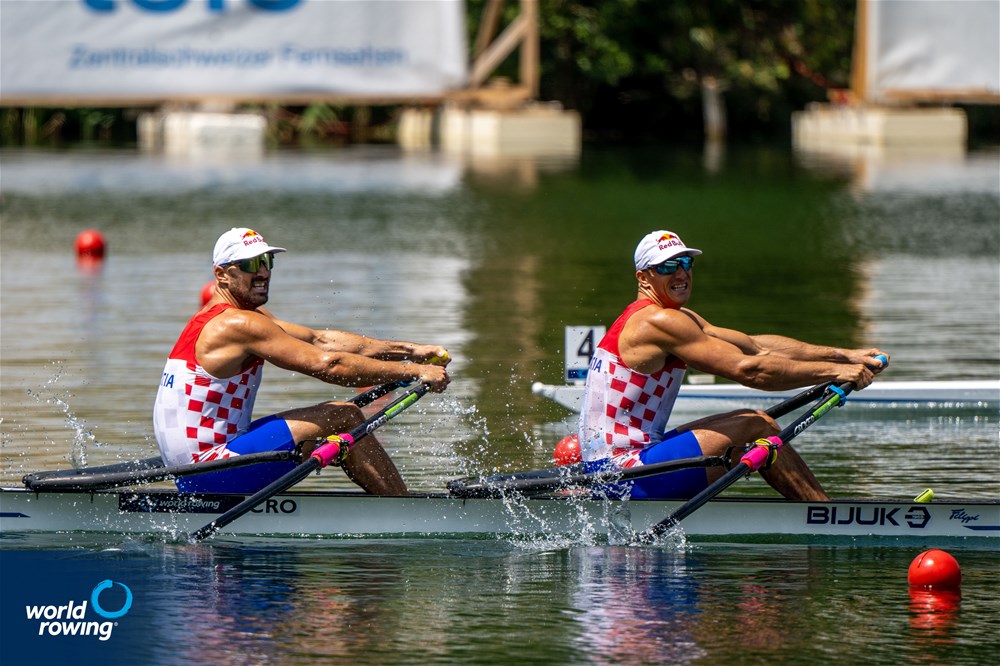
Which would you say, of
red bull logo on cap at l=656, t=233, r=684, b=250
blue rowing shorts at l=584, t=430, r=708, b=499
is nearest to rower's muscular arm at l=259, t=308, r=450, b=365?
blue rowing shorts at l=584, t=430, r=708, b=499

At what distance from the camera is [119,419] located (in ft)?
46.5

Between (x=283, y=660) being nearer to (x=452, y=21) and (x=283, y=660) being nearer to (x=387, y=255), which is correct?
(x=387, y=255)

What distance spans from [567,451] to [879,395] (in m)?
3.40

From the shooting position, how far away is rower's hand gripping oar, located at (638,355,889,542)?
33.3 feet

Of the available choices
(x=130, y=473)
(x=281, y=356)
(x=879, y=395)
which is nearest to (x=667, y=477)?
(x=281, y=356)

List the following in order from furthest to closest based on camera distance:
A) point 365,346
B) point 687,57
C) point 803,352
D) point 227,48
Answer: point 687,57 → point 227,48 → point 365,346 → point 803,352

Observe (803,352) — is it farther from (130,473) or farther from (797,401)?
(130,473)

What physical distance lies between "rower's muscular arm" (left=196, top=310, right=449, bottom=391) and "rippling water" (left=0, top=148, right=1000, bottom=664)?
917 mm

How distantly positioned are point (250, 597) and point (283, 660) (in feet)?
3.60

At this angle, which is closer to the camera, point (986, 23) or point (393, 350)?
point (393, 350)

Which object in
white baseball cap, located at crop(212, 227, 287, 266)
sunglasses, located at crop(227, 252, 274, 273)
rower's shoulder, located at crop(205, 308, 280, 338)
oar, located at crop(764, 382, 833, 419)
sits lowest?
oar, located at crop(764, 382, 833, 419)

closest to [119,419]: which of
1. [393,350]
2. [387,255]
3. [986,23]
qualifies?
[393,350]

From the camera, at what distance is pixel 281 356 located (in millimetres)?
10398

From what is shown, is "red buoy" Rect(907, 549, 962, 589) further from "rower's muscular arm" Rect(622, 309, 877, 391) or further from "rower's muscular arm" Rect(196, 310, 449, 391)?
"rower's muscular arm" Rect(196, 310, 449, 391)
